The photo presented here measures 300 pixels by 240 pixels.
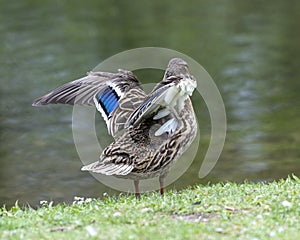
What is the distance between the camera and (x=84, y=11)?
29.0 m

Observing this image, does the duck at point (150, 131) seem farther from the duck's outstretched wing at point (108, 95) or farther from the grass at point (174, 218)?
the grass at point (174, 218)

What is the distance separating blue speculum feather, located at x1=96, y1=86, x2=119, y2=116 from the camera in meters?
8.54

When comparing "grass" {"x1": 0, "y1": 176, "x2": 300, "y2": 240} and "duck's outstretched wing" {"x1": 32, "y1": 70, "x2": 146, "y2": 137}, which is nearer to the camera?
"grass" {"x1": 0, "y1": 176, "x2": 300, "y2": 240}

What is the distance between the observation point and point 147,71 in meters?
20.8

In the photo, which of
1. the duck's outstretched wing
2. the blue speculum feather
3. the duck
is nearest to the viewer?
the duck

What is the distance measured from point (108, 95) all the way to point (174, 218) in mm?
2473

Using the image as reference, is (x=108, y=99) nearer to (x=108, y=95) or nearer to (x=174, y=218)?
(x=108, y=95)

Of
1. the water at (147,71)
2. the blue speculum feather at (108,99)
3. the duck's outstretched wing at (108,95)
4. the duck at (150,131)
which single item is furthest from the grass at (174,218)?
the water at (147,71)

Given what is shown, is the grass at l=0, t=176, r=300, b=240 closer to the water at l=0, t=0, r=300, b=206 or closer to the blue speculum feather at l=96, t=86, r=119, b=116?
the blue speculum feather at l=96, t=86, r=119, b=116

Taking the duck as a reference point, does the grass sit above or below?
below

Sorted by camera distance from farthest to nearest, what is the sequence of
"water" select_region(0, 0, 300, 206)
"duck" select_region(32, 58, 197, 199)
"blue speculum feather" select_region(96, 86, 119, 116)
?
"water" select_region(0, 0, 300, 206) → "blue speculum feather" select_region(96, 86, 119, 116) → "duck" select_region(32, 58, 197, 199)

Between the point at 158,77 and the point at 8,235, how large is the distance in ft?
45.5

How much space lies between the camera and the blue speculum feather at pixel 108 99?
854 centimetres

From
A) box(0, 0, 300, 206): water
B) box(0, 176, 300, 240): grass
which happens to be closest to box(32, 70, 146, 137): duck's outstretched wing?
box(0, 176, 300, 240): grass
